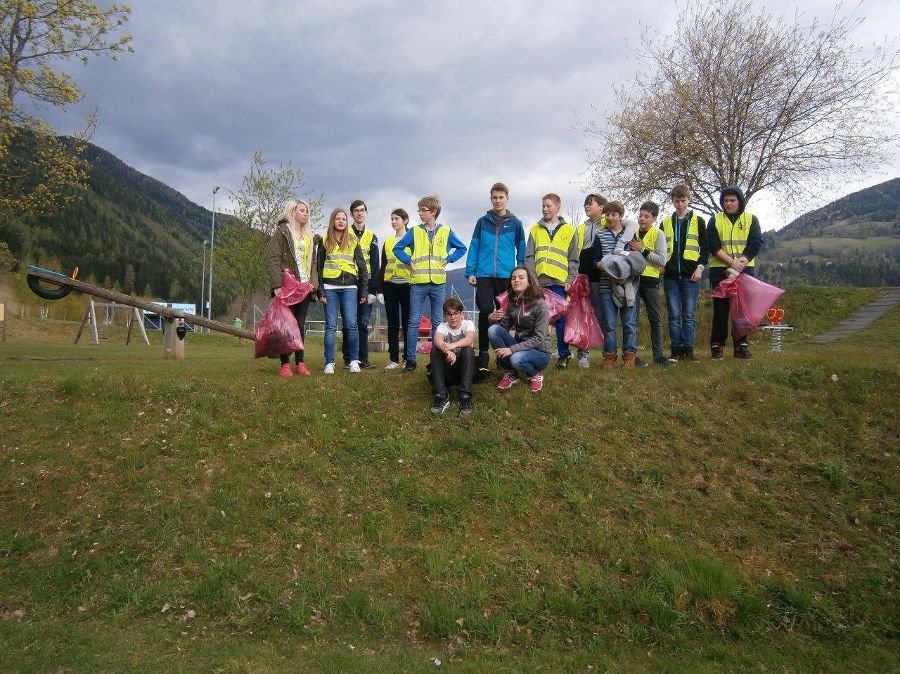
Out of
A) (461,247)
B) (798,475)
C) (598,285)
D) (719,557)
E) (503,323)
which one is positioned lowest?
(719,557)

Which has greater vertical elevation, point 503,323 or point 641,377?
point 503,323

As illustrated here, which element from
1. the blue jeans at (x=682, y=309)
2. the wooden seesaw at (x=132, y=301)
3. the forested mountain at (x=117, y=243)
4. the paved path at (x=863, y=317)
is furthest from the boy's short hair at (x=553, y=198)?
the forested mountain at (x=117, y=243)

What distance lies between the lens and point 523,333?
6668 mm

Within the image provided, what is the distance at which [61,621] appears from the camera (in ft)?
13.5

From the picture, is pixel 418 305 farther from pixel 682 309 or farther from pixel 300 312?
pixel 682 309

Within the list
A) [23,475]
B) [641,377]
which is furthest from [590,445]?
[23,475]

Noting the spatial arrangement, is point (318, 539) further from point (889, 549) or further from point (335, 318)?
point (889, 549)

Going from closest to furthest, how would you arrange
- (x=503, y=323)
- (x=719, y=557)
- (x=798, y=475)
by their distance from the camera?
(x=719, y=557) → (x=798, y=475) → (x=503, y=323)

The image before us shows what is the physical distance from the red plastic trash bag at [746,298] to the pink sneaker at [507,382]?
327 cm

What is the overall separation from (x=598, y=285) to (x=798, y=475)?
3.33 meters

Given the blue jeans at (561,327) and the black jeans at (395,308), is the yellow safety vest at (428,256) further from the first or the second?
the blue jeans at (561,327)

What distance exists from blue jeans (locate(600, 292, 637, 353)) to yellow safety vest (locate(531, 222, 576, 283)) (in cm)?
65

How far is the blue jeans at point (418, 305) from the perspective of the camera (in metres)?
7.60

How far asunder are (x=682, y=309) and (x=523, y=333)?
2.76 m
